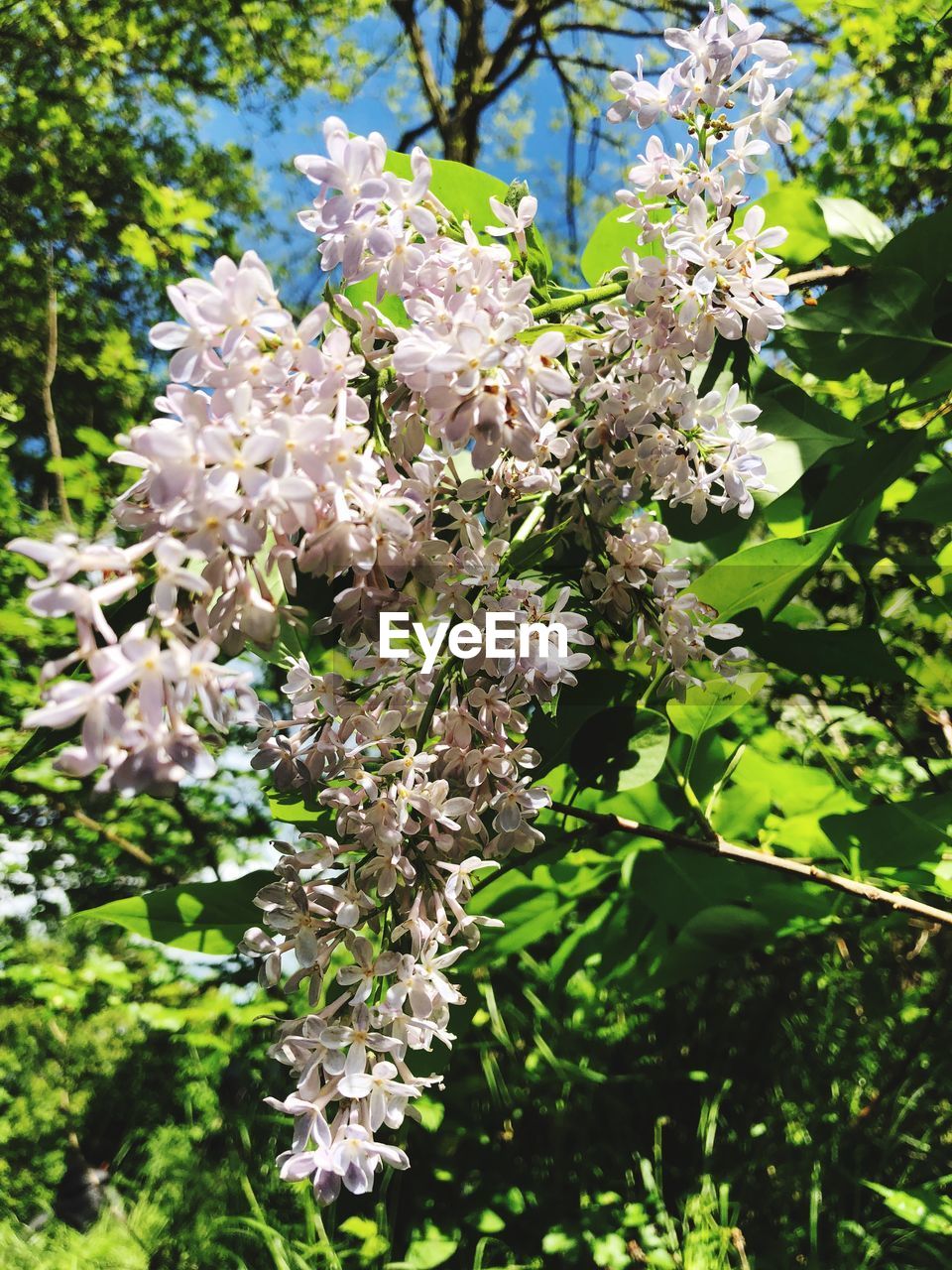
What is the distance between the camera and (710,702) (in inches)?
18.2

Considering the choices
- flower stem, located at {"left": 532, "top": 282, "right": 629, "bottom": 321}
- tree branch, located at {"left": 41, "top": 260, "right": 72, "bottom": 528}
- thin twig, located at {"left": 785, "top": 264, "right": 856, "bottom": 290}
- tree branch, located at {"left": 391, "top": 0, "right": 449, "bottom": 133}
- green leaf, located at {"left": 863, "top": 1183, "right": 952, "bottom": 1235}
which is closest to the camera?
flower stem, located at {"left": 532, "top": 282, "right": 629, "bottom": 321}

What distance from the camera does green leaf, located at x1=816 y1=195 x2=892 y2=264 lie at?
0.52 metres

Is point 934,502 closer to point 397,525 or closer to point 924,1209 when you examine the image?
point 397,525

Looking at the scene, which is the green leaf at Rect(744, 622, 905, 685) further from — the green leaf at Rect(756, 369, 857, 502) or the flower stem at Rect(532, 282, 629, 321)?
the flower stem at Rect(532, 282, 629, 321)

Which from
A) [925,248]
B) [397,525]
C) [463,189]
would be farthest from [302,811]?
[925,248]

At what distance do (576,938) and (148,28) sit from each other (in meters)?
2.87

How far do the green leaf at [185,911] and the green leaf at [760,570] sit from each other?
0.94 feet

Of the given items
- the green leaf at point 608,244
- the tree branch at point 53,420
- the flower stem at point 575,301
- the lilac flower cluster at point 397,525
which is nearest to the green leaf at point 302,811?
the lilac flower cluster at point 397,525

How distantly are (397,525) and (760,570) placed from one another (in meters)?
0.21

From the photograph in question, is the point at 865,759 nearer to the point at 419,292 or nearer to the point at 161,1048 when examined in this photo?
the point at 419,292

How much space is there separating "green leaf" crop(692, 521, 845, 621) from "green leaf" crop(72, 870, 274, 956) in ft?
0.94

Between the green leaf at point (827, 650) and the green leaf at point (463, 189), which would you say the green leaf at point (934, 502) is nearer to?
the green leaf at point (827, 650)

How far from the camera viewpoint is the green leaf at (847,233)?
52 centimetres

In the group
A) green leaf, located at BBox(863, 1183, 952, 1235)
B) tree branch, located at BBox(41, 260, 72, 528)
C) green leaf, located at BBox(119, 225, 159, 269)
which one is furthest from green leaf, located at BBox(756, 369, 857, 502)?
green leaf, located at BBox(119, 225, 159, 269)
